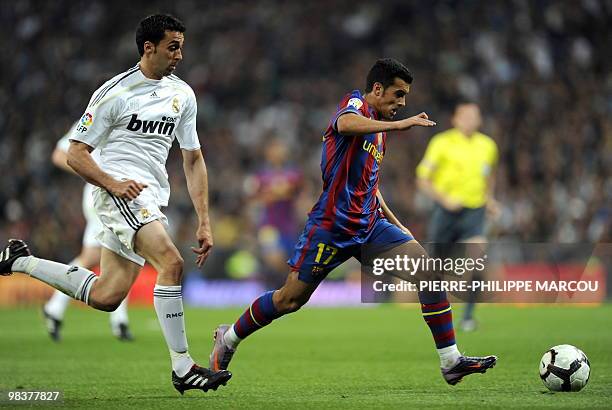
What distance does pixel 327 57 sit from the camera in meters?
23.2

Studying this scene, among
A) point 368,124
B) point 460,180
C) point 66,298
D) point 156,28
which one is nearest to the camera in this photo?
point 368,124

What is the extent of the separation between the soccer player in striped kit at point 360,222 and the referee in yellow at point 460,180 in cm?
528

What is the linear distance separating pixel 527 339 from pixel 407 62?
12407 millimetres

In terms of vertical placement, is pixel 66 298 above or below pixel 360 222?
below

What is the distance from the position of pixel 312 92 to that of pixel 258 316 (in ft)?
51.1

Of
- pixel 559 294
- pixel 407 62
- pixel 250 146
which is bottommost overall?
pixel 559 294

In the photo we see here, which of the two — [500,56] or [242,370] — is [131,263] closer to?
[242,370]

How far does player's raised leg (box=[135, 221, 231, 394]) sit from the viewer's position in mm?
6617

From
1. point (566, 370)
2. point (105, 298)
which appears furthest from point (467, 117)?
point (105, 298)

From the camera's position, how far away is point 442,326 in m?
7.02

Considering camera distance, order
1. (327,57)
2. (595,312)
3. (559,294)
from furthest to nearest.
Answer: (327,57), (595,312), (559,294)

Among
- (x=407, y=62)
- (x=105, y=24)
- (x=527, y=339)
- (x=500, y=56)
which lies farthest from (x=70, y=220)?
(x=527, y=339)

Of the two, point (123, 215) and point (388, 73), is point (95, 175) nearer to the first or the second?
point (123, 215)

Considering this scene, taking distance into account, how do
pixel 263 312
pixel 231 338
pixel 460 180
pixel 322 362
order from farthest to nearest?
pixel 460 180
pixel 322 362
pixel 231 338
pixel 263 312
